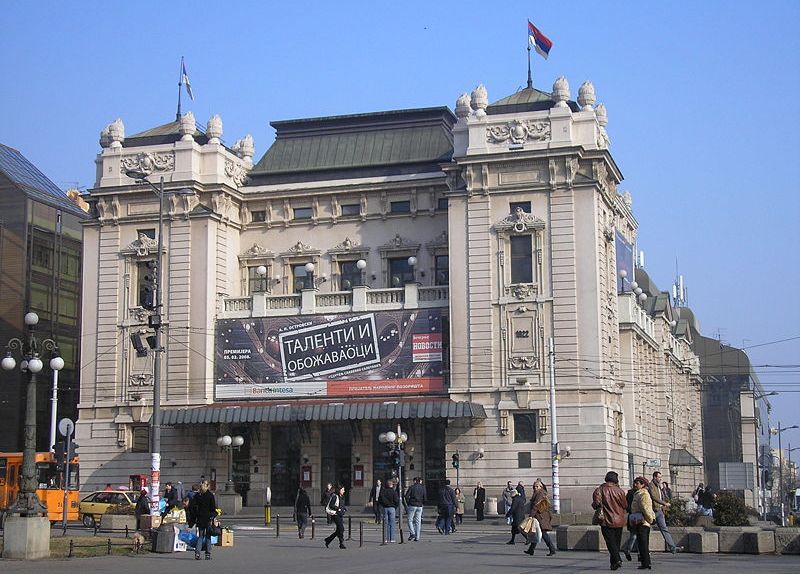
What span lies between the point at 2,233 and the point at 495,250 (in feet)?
121

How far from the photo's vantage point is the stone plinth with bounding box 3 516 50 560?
28.6m

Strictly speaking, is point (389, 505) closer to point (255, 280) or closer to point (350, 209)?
point (350, 209)

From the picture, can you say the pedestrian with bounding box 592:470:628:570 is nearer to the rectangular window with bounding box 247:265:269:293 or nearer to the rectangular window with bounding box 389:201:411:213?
the rectangular window with bounding box 389:201:411:213

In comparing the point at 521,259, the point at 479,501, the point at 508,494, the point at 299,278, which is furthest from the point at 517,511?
the point at 299,278

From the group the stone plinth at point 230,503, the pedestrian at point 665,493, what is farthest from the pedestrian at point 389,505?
the stone plinth at point 230,503

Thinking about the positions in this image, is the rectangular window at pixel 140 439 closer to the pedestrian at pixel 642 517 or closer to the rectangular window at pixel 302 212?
the rectangular window at pixel 302 212

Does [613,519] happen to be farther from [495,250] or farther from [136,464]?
[136,464]

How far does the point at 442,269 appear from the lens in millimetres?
62500

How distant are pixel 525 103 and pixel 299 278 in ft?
51.5

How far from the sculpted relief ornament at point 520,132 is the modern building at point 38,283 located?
102 ft

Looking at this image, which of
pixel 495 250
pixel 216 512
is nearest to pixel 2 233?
pixel 495 250

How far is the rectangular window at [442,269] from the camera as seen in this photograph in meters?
62.2

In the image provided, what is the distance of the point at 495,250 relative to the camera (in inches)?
2291

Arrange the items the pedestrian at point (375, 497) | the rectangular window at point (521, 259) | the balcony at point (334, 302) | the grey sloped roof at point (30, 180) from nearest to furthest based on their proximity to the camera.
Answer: the pedestrian at point (375, 497) → the rectangular window at point (521, 259) → the balcony at point (334, 302) → the grey sloped roof at point (30, 180)
